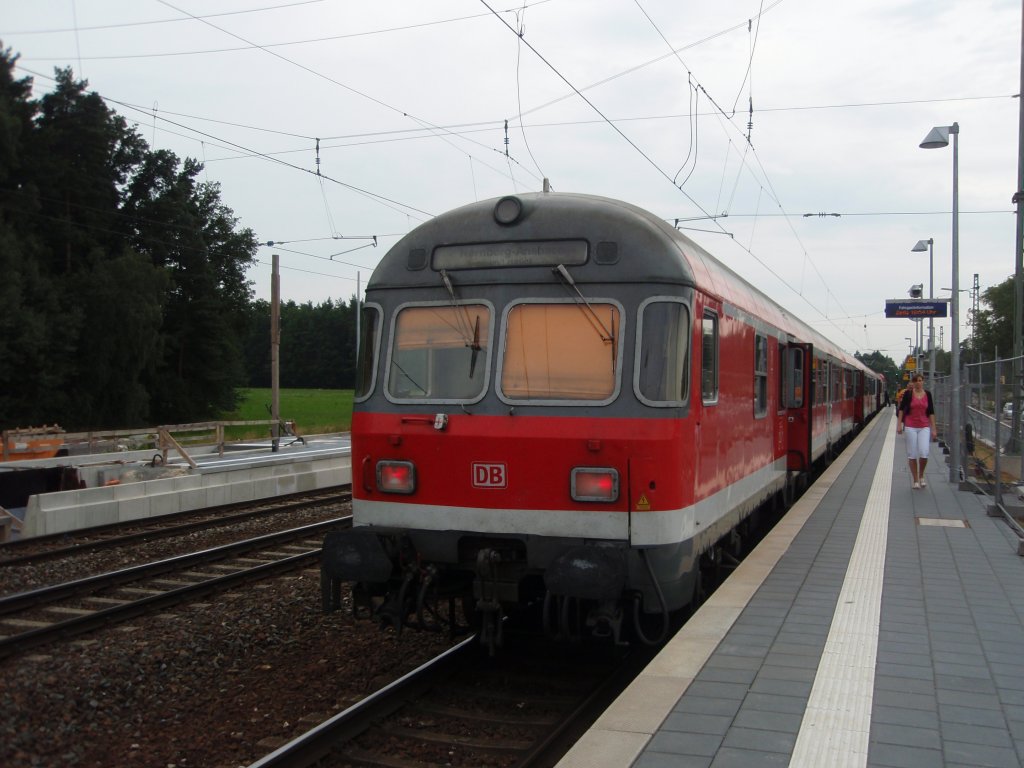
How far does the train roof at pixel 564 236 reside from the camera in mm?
6352

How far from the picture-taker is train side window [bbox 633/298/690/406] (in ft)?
20.2

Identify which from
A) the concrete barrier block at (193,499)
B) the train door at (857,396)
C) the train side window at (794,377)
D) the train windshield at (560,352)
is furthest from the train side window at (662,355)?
the train door at (857,396)

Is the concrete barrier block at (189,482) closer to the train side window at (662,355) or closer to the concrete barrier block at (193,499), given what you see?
the concrete barrier block at (193,499)

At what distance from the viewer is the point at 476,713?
20.4 ft

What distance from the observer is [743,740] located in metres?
4.38

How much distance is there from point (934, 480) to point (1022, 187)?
203 inches

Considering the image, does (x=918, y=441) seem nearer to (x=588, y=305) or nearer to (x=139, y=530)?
(x=588, y=305)

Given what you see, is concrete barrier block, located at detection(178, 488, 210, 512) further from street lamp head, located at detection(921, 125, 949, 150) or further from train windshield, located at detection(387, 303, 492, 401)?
street lamp head, located at detection(921, 125, 949, 150)

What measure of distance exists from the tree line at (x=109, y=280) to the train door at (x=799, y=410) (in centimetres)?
1733

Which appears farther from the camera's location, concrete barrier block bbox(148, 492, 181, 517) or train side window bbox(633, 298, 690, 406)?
concrete barrier block bbox(148, 492, 181, 517)

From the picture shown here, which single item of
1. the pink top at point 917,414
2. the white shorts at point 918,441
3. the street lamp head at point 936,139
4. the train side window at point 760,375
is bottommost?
the white shorts at point 918,441

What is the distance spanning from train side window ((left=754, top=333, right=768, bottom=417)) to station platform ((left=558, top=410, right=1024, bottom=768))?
140cm

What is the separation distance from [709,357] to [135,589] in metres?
6.59

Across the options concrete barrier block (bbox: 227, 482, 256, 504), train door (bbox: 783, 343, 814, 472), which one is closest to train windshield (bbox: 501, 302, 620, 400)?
train door (bbox: 783, 343, 814, 472)
